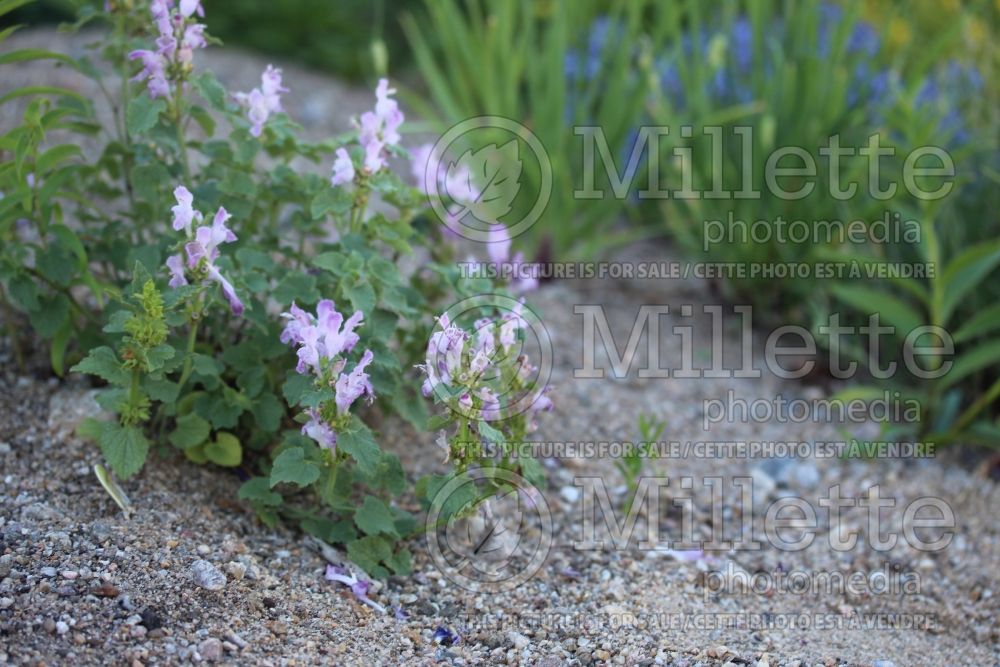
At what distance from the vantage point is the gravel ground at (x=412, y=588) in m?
1.57

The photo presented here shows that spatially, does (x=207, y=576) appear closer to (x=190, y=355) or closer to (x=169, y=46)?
(x=190, y=355)

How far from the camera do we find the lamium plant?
167cm

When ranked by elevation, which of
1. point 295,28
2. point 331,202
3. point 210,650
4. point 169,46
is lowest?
point 210,650

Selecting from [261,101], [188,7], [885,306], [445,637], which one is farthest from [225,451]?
[885,306]

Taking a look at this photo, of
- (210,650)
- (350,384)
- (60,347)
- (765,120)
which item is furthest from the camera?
(765,120)

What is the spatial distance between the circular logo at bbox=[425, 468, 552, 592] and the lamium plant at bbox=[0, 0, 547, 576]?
0.09 metres

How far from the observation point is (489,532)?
2.03m

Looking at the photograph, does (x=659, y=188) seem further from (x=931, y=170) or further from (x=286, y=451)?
(x=286, y=451)

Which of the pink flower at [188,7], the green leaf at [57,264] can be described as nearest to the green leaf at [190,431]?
the green leaf at [57,264]

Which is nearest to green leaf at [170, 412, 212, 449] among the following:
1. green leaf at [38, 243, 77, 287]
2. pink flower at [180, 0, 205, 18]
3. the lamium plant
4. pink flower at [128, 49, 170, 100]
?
the lamium plant

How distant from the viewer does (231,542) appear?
1772 mm

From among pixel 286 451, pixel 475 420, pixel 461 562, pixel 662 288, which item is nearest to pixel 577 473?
pixel 461 562

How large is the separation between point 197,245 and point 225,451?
0.42m

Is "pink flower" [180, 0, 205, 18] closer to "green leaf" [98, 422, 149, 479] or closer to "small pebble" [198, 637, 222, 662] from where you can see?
"green leaf" [98, 422, 149, 479]
